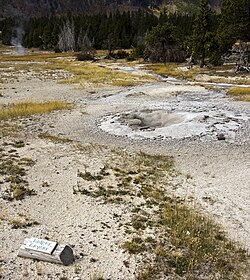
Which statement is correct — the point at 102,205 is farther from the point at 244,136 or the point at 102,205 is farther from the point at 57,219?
the point at 244,136

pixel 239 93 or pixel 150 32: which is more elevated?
pixel 150 32

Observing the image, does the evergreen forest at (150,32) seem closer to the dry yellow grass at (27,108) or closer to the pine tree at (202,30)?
the pine tree at (202,30)

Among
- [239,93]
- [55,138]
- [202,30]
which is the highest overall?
[202,30]

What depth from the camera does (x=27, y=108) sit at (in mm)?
29422

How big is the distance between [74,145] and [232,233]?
37.8ft

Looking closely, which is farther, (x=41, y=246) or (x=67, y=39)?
(x=67, y=39)

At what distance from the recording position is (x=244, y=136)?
68.6ft

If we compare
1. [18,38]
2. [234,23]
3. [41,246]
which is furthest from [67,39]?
[41,246]

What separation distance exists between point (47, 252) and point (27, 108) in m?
22.7

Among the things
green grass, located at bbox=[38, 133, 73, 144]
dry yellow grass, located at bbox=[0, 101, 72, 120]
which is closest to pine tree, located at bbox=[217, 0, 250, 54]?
dry yellow grass, located at bbox=[0, 101, 72, 120]

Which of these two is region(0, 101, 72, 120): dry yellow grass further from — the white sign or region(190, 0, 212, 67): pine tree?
region(190, 0, 212, 67): pine tree

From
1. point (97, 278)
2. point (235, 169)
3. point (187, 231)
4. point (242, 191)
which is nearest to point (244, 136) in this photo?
point (235, 169)

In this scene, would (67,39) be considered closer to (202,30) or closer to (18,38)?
(18,38)

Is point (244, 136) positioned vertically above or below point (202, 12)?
below
